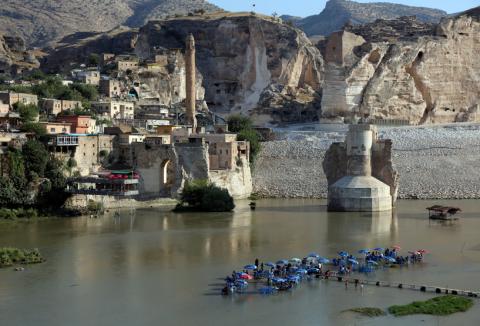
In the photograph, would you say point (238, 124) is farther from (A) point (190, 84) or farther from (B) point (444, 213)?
(B) point (444, 213)

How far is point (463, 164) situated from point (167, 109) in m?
23.0

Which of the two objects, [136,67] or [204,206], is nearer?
[204,206]

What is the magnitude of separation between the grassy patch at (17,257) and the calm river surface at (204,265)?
541mm

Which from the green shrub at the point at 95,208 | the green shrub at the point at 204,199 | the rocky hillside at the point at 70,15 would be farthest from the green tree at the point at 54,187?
the rocky hillside at the point at 70,15

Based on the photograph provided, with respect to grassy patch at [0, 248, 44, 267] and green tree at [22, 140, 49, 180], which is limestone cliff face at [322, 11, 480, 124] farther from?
grassy patch at [0, 248, 44, 267]

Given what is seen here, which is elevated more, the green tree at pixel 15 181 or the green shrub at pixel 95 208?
the green tree at pixel 15 181

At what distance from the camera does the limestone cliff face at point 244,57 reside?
75750 mm

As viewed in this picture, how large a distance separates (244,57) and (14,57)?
72.9 feet

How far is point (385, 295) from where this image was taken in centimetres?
2222

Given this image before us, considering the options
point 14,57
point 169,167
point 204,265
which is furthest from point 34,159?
point 14,57

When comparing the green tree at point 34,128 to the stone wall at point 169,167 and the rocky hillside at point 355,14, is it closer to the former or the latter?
the stone wall at point 169,167

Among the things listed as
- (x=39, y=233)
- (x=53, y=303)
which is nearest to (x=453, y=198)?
(x=39, y=233)

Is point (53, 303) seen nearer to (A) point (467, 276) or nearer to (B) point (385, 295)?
(B) point (385, 295)

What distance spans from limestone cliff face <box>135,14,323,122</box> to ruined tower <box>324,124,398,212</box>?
32798 mm
